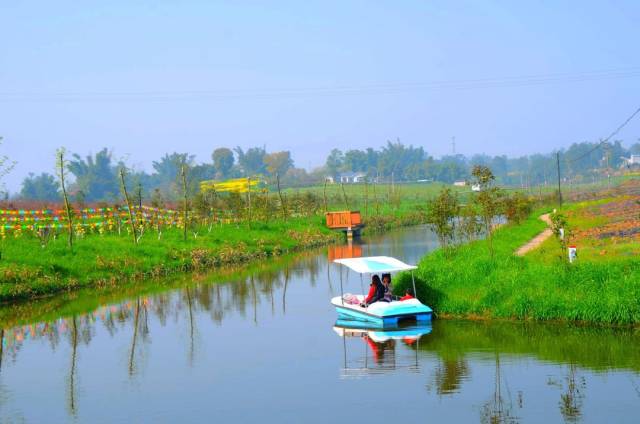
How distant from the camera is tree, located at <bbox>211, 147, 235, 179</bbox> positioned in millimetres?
178825

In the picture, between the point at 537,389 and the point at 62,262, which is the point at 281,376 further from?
the point at 62,262

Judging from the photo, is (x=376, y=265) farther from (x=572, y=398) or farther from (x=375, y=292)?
Result: (x=572, y=398)

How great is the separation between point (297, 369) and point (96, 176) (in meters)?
131

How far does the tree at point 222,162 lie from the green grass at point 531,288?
507ft

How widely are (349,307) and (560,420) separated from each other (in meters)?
10.8

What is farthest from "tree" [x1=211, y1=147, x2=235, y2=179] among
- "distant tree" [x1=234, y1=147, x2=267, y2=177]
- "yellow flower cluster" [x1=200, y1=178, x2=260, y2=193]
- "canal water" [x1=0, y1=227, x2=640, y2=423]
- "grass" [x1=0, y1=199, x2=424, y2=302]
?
"canal water" [x1=0, y1=227, x2=640, y2=423]

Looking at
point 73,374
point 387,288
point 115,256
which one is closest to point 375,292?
point 387,288

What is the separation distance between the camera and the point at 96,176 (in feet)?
470

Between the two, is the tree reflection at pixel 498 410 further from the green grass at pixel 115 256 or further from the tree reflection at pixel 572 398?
the green grass at pixel 115 256

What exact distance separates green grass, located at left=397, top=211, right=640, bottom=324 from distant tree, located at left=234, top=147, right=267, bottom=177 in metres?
165

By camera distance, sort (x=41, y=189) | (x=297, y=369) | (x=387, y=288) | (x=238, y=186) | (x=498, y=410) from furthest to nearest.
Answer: (x=41, y=189), (x=238, y=186), (x=387, y=288), (x=297, y=369), (x=498, y=410)

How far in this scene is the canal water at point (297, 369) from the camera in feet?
49.1

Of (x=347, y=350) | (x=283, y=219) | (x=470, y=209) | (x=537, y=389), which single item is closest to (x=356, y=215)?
(x=283, y=219)

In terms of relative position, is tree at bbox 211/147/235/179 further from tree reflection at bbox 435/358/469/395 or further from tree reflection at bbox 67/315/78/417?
tree reflection at bbox 435/358/469/395
